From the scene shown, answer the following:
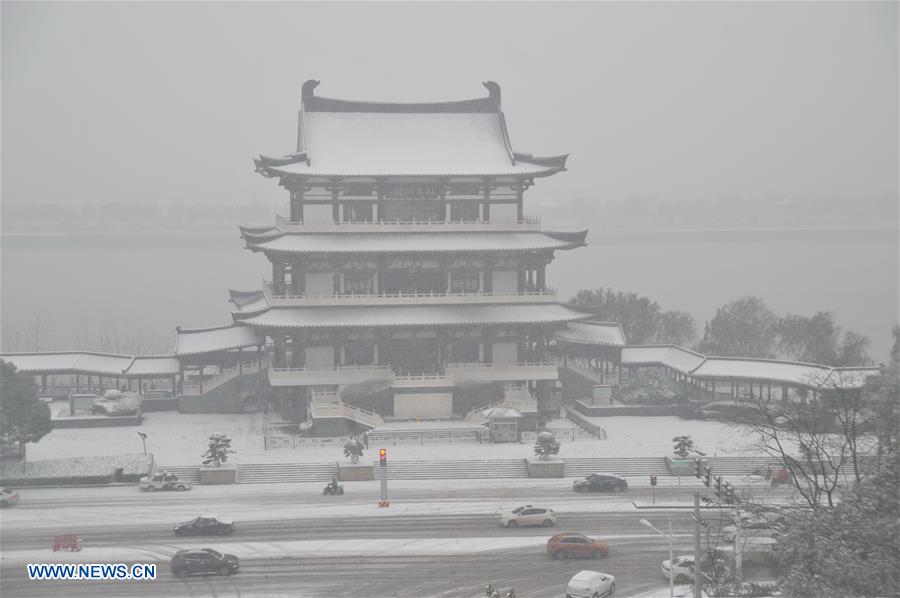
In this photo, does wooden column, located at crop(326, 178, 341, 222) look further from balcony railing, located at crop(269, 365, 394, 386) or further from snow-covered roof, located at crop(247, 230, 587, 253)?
balcony railing, located at crop(269, 365, 394, 386)

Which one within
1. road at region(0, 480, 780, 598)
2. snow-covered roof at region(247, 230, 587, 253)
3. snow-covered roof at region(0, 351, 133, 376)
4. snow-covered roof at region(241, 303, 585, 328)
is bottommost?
road at region(0, 480, 780, 598)

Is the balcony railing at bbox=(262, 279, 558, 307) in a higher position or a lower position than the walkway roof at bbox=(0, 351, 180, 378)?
higher

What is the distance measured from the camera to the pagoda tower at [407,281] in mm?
58625

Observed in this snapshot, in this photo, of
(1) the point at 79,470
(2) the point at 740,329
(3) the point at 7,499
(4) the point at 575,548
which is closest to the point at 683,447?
(4) the point at 575,548

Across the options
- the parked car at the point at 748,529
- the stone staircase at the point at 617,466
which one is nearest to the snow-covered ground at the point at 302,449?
the stone staircase at the point at 617,466

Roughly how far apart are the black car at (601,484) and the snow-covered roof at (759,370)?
16.8m

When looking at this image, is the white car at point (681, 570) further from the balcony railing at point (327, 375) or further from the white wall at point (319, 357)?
the white wall at point (319, 357)

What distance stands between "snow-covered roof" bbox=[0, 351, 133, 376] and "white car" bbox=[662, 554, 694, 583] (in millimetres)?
40129

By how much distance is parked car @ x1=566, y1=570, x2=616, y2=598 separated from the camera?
3391cm

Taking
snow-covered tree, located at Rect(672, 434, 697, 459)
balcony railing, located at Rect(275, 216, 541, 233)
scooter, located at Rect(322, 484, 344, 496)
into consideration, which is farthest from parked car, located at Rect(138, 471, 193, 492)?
snow-covered tree, located at Rect(672, 434, 697, 459)

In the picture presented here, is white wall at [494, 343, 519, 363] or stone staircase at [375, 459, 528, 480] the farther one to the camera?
white wall at [494, 343, 519, 363]

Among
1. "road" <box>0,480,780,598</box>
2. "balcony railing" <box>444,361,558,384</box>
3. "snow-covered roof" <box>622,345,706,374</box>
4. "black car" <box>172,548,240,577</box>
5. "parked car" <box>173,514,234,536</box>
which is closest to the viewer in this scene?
"road" <box>0,480,780,598</box>

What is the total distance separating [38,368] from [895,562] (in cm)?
5481

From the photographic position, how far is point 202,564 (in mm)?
36875
